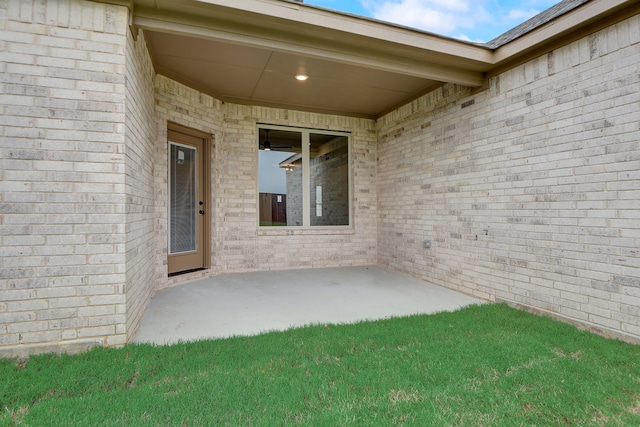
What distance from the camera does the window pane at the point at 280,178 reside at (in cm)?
590

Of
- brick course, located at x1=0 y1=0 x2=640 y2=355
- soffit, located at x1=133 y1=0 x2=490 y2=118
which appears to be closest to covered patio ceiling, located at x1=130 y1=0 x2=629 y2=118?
soffit, located at x1=133 y1=0 x2=490 y2=118

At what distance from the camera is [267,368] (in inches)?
88.5

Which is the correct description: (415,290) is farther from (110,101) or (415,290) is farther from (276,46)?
(110,101)

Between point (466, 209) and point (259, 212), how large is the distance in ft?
11.0

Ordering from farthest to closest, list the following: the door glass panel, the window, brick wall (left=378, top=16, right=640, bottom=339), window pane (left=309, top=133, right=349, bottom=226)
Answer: window pane (left=309, top=133, right=349, bottom=226) → the window → the door glass panel → brick wall (left=378, top=16, right=640, bottom=339)

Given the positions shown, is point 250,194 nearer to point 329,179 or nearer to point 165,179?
point 165,179

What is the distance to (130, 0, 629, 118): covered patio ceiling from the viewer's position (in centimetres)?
298

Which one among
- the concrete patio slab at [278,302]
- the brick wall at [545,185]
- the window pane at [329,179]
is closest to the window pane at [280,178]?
the window pane at [329,179]

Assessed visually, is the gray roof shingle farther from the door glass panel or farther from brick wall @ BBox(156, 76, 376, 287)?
the door glass panel

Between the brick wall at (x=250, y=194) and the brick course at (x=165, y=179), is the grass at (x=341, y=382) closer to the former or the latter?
the brick course at (x=165, y=179)

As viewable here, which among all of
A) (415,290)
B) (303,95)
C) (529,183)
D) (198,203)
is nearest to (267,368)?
(415,290)

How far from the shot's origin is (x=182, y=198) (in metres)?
4.95

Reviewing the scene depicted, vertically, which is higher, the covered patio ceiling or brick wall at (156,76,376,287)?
the covered patio ceiling

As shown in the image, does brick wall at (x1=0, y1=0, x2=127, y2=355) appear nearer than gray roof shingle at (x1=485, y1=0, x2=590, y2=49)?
Yes
